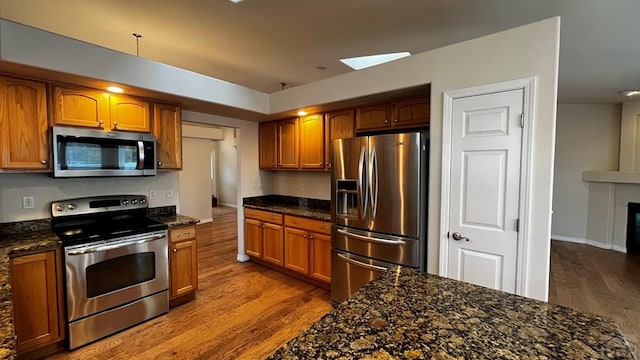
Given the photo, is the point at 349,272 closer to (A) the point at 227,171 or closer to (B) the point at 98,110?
(B) the point at 98,110

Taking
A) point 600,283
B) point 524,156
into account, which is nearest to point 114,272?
point 524,156

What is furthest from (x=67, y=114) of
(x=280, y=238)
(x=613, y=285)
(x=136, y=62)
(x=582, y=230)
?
(x=582, y=230)

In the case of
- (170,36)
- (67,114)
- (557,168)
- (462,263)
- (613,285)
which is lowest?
(613,285)

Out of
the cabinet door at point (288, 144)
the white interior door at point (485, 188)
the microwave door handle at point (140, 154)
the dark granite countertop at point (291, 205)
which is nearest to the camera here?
the white interior door at point (485, 188)

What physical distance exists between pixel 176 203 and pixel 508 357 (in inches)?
144

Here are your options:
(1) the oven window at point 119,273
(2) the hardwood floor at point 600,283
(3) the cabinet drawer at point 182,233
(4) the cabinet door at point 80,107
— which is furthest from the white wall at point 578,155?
(4) the cabinet door at point 80,107

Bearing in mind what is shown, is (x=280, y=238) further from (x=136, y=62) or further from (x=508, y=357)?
(x=508, y=357)

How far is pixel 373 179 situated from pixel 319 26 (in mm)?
1610

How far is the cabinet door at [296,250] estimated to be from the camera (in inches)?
143

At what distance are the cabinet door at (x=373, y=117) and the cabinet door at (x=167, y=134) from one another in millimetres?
2113

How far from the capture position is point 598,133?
549cm

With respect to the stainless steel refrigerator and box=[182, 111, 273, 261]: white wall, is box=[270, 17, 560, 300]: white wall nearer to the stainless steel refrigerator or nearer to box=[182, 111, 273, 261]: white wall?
the stainless steel refrigerator

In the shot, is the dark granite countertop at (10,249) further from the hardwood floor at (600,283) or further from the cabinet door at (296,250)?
the hardwood floor at (600,283)

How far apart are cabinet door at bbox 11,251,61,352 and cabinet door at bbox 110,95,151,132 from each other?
130cm
